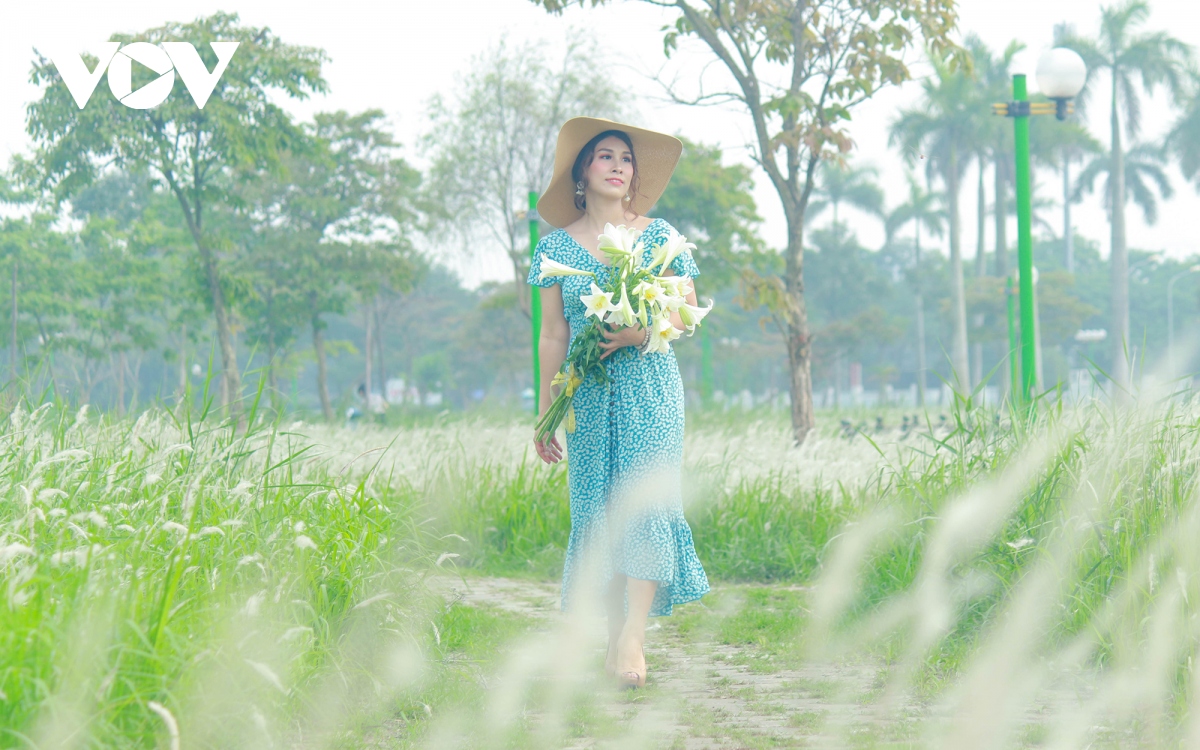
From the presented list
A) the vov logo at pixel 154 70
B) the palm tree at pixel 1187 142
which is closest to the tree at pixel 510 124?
the vov logo at pixel 154 70

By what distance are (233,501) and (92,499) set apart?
1.63ft

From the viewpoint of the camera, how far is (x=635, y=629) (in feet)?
12.0

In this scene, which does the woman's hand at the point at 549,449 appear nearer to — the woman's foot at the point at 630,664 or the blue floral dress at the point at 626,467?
the blue floral dress at the point at 626,467

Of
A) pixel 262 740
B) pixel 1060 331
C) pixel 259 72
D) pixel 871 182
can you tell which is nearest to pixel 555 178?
pixel 262 740

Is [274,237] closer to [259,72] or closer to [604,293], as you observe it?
[259,72]

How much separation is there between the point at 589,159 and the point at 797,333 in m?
5.18

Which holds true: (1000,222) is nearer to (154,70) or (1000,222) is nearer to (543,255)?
(154,70)

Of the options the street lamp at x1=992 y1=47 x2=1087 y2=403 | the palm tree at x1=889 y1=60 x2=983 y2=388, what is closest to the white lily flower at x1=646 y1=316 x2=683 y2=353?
the street lamp at x1=992 y1=47 x2=1087 y2=403

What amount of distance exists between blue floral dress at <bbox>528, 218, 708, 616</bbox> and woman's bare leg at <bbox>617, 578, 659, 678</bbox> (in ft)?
0.16

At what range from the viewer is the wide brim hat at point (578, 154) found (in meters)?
3.90

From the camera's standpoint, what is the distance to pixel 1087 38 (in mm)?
35875

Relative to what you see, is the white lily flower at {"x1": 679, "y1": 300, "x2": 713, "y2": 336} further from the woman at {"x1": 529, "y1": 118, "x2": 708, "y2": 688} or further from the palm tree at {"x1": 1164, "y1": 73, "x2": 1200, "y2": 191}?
the palm tree at {"x1": 1164, "y1": 73, "x2": 1200, "y2": 191}

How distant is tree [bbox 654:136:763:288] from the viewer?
2230 centimetres

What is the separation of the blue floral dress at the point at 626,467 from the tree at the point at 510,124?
15856 mm
